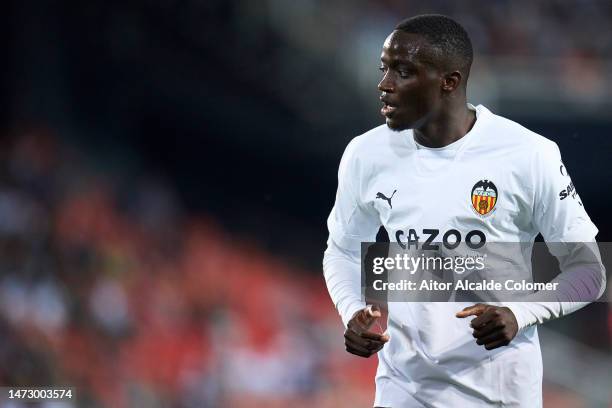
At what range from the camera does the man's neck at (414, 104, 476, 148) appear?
2.44m

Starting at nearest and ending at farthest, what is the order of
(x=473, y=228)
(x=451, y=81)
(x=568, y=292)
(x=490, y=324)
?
(x=490, y=324)
(x=568, y=292)
(x=473, y=228)
(x=451, y=81)

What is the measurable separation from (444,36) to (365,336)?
852 millimetres

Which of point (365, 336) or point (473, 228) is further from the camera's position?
point (473, 228)

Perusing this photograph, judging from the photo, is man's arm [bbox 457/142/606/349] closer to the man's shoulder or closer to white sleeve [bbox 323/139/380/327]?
the man's shoulder

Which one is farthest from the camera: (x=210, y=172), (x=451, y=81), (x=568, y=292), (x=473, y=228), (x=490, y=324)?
(x=210, y=172)

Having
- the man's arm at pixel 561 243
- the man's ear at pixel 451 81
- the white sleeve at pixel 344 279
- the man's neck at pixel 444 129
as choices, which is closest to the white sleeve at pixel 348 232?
the white sleeve at pixel 344 279

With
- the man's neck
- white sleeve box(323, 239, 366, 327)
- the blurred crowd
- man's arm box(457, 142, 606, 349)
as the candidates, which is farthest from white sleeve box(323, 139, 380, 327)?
the blurred crowd

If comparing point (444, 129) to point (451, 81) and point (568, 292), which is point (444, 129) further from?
point (568, 292)

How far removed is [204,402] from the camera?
18.6 feet

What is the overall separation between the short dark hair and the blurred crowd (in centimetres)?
375

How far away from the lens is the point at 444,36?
2404 mm

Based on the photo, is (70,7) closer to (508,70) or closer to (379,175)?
(508,70)

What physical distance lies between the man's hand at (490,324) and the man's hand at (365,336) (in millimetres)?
208

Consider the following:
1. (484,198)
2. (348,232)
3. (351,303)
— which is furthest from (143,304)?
(484,198)
